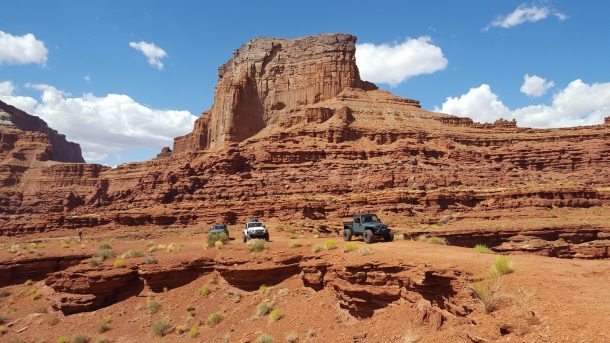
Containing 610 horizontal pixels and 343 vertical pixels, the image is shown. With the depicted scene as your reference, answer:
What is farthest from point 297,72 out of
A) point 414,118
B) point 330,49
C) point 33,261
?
point 33,261

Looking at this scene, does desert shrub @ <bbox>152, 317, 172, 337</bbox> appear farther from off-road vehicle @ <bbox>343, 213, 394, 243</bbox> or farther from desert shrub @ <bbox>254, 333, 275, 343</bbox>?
off-road vehicle @ <bbox>343, 213, 394, 243</bbox>

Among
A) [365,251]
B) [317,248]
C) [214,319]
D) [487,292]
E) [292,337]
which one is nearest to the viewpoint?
[487,292]

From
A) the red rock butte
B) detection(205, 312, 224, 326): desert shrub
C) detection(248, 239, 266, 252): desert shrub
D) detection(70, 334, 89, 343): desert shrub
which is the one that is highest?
the red rock butte

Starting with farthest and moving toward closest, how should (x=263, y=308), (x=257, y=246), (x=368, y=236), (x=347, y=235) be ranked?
(x=347, y=235) → (x=368, y=236) → (x=257, y=246) → (x=263, y=308)

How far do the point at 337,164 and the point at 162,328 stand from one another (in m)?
47.6

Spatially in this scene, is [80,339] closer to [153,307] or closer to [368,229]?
[153,307]

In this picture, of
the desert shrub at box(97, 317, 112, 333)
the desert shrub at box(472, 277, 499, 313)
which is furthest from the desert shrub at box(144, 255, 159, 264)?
the desert shrub at box(472, 277, 499, 313)

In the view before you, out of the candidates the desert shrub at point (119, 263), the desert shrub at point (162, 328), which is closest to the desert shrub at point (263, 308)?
the desert shrub at point (162, 328)

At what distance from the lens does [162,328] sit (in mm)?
16609

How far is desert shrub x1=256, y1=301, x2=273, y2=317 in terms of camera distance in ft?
51.1

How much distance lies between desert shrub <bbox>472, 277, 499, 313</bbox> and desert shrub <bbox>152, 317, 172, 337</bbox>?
11.8m

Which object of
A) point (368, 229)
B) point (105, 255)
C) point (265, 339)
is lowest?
point (265, 339)

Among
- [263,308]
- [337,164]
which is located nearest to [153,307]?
[263,308]

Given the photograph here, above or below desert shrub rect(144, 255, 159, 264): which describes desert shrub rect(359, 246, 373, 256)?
above
